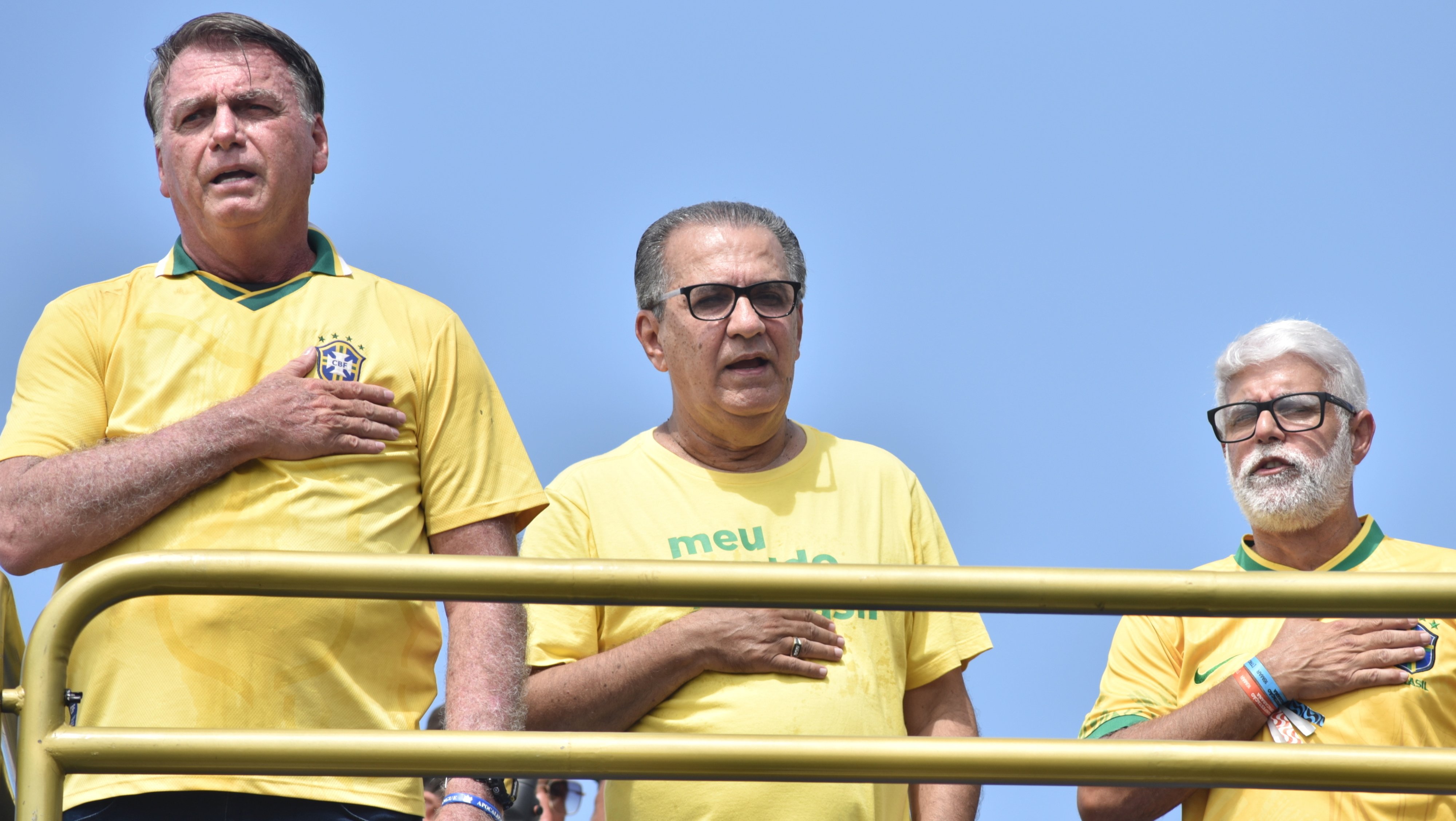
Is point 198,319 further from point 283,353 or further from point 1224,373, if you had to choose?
point 1224,373

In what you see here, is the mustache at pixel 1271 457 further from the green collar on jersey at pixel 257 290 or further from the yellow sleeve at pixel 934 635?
the green collar on jersey at pixel 257 290

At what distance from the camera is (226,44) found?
3.08 m

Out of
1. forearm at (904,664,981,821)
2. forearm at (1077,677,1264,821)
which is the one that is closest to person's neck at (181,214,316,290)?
forearm at (904,664,981,821)

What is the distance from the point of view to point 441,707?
4.63m

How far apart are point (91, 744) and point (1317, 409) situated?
3.07 m

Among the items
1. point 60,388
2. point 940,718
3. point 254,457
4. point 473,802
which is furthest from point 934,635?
point 60,388

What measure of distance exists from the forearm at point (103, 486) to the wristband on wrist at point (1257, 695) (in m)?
2.14

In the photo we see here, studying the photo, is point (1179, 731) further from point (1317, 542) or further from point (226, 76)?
point (226, 76)

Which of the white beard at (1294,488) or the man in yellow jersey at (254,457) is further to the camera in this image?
the white beard at (1294,488)

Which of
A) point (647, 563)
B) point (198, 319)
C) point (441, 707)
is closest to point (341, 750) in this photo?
point (647, 563)

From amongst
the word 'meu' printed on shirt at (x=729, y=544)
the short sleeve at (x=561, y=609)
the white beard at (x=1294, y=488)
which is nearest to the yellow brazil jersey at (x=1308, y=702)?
the white beard at (x=1294, y=488)

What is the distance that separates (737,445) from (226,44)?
1353 mm

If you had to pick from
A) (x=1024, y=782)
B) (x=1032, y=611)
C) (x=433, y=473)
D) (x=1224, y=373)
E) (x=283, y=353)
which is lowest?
(x=1024, y=782)

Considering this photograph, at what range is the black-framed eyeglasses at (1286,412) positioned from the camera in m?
3.99
